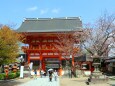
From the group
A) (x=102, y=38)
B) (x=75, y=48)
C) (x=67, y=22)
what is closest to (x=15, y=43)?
(x=102, y=38)

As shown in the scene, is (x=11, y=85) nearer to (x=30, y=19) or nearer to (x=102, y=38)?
(x=102, y=38)

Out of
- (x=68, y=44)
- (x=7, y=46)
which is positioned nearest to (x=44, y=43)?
(x=68, y=44)

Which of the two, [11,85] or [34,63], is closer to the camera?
[11,85]

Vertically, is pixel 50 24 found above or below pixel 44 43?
above

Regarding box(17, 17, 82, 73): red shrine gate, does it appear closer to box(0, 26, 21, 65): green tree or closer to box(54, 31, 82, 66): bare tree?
box(54, 31, 82, 66): bare tree

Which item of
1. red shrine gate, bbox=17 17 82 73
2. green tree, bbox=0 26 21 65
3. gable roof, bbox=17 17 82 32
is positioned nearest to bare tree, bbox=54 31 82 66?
red shrine gate, bbox=17 17 82 73

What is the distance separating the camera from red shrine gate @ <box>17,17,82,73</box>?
55081mm

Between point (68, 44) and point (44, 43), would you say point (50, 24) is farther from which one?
point (68, 44)

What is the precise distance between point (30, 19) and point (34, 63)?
40.2 feet

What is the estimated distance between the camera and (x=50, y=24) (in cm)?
6053

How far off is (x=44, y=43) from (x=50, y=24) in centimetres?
554

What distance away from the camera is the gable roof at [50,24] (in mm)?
56469

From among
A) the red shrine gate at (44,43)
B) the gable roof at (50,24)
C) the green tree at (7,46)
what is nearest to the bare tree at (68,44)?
the red shrine gate at (44,43)

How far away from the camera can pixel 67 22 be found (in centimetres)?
6088
